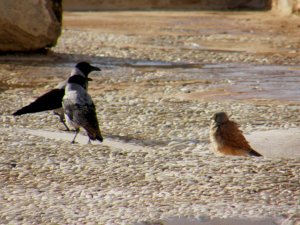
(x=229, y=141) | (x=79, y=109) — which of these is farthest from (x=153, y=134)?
(x=229, y=141)

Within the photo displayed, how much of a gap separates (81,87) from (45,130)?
536 mm

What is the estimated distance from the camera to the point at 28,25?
44.7ft

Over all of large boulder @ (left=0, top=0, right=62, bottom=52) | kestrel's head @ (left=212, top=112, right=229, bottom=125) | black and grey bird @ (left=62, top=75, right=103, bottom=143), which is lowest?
large boulder @ (left=0, top=0, right=62, bottom=52)

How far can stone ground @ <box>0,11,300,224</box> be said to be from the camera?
6.03m

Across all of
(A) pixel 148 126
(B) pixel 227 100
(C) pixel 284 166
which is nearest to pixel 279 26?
(B) pixel 227 100

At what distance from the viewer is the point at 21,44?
13898mm

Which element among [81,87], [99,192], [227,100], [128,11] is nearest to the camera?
[99,192]

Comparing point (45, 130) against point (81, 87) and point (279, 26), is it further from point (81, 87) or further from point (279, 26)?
point (279, 26)

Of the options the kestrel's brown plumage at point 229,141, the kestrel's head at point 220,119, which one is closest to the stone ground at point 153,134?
the kestrel's brown plumage at point 229,141

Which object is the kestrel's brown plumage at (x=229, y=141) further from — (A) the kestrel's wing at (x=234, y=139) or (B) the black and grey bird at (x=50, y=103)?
(B) the black and grey bird at (x=50, y=103)

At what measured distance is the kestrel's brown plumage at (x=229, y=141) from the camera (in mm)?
7332

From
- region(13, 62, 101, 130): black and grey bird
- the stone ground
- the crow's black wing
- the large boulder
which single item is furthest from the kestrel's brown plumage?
the large boulder

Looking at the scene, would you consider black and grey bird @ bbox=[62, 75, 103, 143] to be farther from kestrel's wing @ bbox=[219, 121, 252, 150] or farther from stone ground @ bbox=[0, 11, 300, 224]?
kestrel's wing @ bbox=[219, 121, 252, 150]

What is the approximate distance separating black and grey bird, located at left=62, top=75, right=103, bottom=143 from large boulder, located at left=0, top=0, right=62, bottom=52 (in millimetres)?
5209
